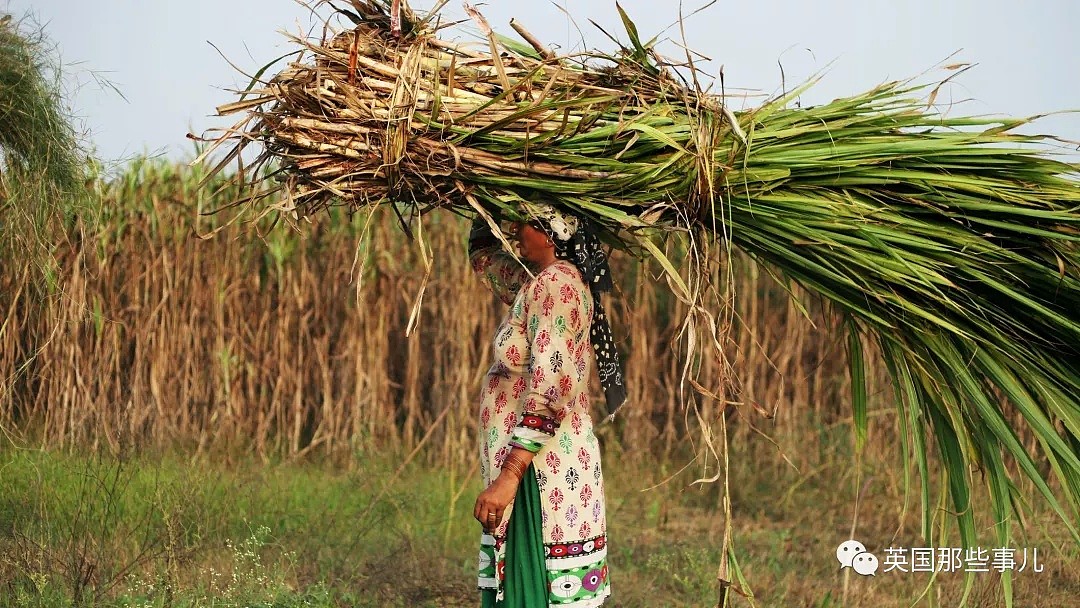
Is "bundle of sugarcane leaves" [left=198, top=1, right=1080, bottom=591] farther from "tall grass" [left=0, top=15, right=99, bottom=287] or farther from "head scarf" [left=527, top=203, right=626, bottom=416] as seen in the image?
"tall grass" [left=0, top=15, right=99, bottom=287]

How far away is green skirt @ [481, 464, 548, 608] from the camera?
286 cm

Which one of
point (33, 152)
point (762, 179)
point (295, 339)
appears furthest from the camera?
point (295, 339)

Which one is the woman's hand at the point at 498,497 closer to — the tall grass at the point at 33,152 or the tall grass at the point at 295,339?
the tall grass at the point at 33,152

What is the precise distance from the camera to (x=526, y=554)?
2.89m

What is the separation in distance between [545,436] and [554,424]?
1.5 inches

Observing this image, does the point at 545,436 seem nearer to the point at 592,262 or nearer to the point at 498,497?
the point at 498,497

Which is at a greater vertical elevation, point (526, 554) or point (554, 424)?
point (554, 424)

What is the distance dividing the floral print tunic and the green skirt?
19 mm

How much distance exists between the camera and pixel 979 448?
2.95 m

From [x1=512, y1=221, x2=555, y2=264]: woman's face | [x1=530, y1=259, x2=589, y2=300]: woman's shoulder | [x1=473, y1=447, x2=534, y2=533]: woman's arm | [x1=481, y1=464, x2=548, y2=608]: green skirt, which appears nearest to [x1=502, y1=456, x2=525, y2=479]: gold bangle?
[x1=473, y1=447, x2=534, y2=533]: woman's arm

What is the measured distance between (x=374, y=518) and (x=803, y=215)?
3432 mm

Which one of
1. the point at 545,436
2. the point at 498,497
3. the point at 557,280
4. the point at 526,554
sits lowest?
the point at 526,554

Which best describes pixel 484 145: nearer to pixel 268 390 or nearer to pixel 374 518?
pixel 374 518

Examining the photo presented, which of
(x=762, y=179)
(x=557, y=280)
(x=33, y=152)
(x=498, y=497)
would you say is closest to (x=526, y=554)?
(x=498, y=497)
